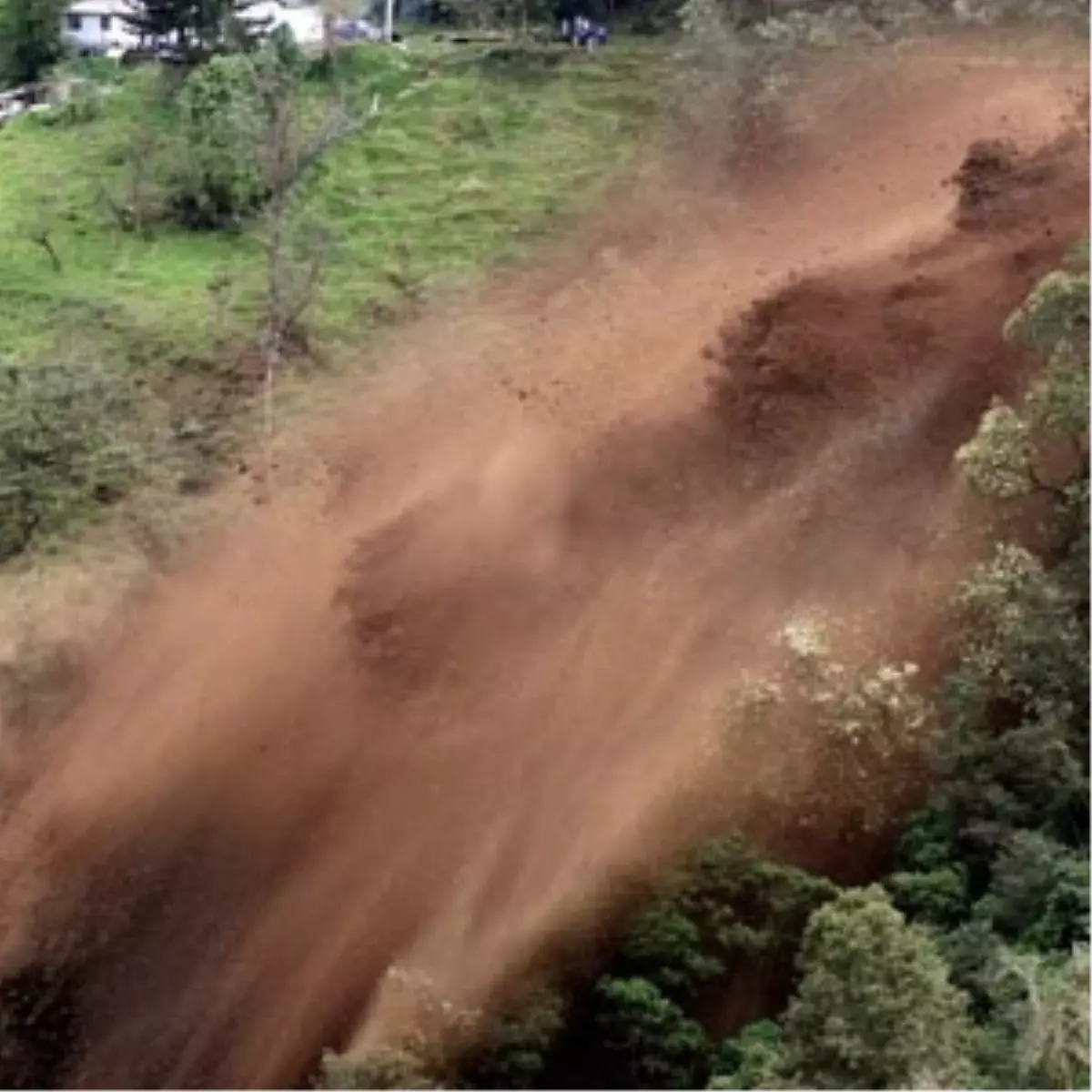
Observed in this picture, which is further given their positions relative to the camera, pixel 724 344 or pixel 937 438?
pixel 724 344

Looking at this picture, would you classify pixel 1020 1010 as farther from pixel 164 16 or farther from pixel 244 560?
pixel 164 16

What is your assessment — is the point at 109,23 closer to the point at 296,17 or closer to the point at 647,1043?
the point at 296,17

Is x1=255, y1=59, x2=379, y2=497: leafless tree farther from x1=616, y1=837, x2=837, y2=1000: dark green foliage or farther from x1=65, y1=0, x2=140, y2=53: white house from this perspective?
x1=616, y1=837, x2=837, y2=1000: dark green foliage

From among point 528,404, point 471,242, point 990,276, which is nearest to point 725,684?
point 528,404

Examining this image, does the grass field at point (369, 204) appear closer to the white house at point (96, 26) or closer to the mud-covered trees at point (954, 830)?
the white house at point (96, 26)

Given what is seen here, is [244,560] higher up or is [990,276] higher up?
[990,276]

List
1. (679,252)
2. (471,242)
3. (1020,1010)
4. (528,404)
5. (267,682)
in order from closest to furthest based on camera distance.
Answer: (1020,1010)
(267,682)
(528,404)
(679,252)
(471,242)
